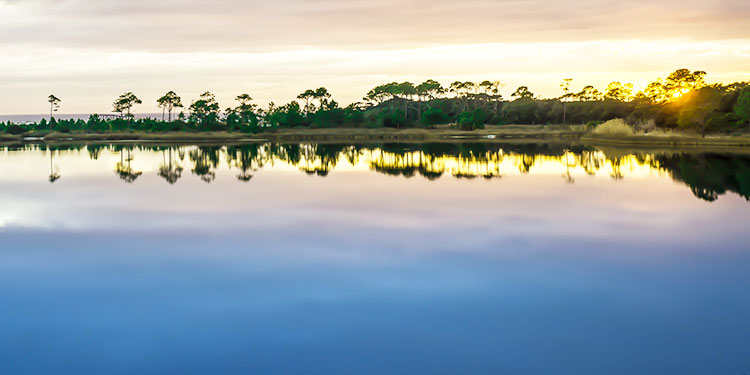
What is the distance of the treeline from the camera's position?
57469 mm

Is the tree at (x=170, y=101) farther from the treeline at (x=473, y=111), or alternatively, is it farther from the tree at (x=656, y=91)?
the tree at (x=656, y=91)

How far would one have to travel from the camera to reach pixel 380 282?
35.9 ft

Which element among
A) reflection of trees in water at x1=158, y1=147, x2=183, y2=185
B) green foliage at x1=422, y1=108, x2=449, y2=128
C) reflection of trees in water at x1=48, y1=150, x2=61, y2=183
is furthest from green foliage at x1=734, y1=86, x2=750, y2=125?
reflection of trees in water at x1=48, y1=150, x2=61, y2=183

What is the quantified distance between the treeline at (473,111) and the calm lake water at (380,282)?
38572mm

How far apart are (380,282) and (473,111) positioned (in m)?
96.6

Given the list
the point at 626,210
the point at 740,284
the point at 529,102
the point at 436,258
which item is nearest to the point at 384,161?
the point at 626,210

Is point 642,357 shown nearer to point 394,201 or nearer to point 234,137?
point 394,201

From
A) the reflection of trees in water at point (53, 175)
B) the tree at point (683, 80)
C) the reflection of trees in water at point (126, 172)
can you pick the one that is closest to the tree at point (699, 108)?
the tree at point (683, 80)

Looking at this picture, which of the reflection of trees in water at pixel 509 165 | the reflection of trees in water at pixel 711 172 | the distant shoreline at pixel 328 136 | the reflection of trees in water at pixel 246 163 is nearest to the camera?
the reflection of trees in water at pixel 711 172

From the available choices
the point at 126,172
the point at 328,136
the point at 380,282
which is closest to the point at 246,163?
the point at 126,172

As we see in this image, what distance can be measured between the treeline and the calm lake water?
38.6 metres

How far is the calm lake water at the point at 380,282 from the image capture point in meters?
7.80

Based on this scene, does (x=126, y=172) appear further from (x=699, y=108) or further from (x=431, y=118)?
(x=431, y=118)

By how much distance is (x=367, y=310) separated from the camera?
9430 millimetres
